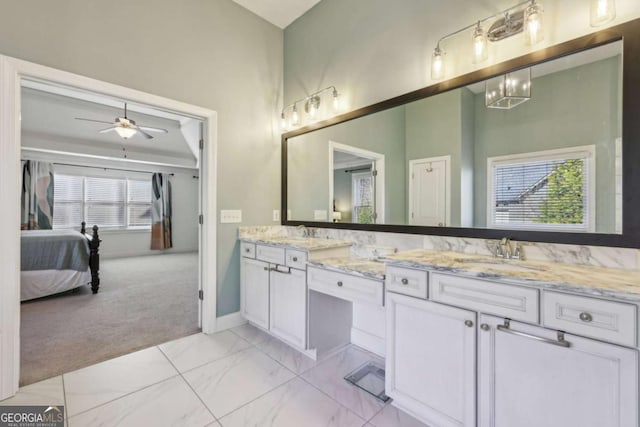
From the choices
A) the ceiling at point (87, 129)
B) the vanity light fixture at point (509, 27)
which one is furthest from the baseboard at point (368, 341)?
the ceiling at point (87, 129)

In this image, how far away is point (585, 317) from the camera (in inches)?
40.3

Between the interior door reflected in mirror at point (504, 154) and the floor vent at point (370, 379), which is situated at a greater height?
the interior door reflected in mirror at point (504, 154)

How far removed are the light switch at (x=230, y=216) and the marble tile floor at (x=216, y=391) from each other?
114cm

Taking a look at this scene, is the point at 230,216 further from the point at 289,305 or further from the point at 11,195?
the point at 11,195

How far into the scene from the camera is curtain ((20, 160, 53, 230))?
564 centimetres

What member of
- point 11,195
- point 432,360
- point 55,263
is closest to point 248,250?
point 11,195

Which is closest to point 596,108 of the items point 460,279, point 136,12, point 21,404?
point 460,279

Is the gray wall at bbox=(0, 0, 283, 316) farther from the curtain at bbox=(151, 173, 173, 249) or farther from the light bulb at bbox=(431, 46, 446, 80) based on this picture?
the curtain at bbox=(151, 173, 173, 249)

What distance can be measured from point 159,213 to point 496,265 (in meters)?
7.94

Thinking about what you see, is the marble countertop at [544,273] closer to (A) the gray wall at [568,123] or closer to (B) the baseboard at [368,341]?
(A) the gray wall at [568,123]

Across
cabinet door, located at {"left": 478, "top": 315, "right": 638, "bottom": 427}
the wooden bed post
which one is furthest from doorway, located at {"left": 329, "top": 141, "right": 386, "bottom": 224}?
the wooden bed post

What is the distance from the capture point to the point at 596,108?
4.50 feet

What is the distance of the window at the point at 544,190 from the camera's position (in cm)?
140

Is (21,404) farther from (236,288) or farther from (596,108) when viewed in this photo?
(596,108)
